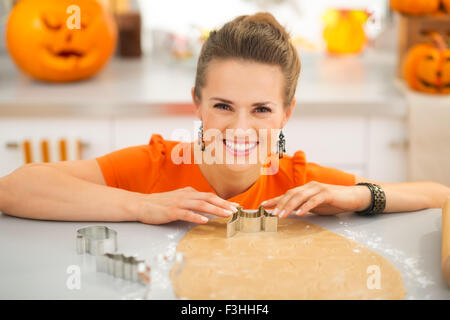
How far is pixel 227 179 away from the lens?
4.80 feet

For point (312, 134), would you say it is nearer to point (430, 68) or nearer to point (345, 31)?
point (430, 68)

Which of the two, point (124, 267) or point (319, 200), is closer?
point (124, 267)

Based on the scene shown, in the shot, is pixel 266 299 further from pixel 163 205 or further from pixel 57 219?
pixel 57 219

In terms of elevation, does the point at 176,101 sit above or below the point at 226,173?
above

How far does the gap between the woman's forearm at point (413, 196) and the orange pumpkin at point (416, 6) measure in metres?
1.21

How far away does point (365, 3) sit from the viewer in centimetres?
301

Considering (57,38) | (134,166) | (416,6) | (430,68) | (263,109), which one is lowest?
(134,166)

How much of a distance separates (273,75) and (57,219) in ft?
1.66

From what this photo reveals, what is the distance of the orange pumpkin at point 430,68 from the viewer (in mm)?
2311

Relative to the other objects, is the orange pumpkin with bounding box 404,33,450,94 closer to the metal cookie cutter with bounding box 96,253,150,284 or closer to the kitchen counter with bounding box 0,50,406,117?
the kitchen counter with bounding box 0,50,406,117

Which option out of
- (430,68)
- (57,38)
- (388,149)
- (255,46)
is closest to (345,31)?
(430,68)

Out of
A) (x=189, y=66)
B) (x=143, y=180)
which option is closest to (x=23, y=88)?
(x=189, y=66)

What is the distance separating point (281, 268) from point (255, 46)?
0.48m
